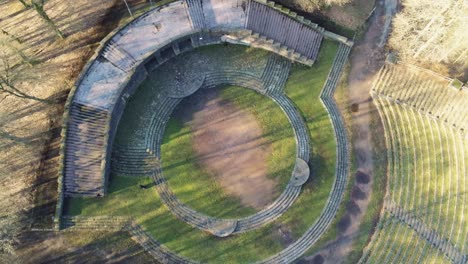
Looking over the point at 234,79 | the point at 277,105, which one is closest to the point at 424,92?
the point at 277,105

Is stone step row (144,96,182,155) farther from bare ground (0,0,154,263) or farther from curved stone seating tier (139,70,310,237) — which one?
bare ground (0,0,154,263)

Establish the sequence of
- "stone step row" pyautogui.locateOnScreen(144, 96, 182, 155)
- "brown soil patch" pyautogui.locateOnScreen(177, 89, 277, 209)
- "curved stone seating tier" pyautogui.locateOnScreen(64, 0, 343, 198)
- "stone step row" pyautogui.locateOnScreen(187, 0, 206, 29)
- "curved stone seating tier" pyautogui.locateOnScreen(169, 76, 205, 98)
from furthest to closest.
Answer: "curved stone seating tier" pyautogui.locateOnScreen(169, 76, 205, 98) → "brown soil patch" pyautogui.locateOnScreen(177, 89, 277, 209) → "stone step row" pyautogui.locateOnScreen(187, 0, 206, 29) → "stone step row" pyautogui.locateOnScreen(144, 96, 182, 155) → "curved stone seating tier" pyautogui.locateOnScreen(64, 0, 343, 198)

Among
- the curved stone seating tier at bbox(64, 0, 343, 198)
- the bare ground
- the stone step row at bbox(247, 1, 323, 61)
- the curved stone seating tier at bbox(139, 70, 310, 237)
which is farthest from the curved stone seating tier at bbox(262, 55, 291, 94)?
the bare ground

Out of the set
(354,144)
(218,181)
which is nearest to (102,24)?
(218,181)

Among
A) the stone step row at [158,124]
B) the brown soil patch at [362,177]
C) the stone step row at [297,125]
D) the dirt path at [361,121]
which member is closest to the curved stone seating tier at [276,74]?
the stone step row at [297,125]

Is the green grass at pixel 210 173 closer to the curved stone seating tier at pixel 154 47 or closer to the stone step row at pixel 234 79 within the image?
the stone step row at pixel 234 79

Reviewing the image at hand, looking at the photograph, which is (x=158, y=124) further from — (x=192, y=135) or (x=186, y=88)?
(x=186, y=88)
